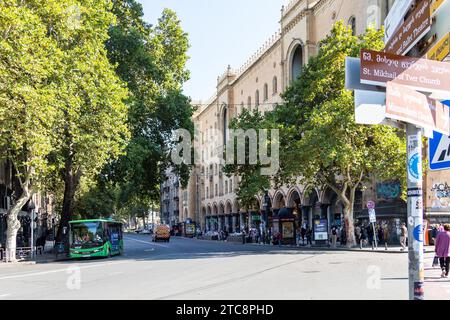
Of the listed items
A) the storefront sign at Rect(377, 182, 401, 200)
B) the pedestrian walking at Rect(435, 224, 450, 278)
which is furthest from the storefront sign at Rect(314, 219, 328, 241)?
the pedestrian walking at Rect(435, 224, 450, 278)

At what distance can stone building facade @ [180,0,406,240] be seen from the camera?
4075 centimetres

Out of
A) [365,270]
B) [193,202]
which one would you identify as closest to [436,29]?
[365,270]

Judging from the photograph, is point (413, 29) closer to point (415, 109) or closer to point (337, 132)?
point (415, 109)

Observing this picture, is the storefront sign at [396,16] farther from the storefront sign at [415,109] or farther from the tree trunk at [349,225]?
the tree trunk at [349,225]

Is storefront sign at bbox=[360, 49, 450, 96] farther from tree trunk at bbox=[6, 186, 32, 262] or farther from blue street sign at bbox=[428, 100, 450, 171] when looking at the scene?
tree trunk at bbox=[6, 186, 32, 262]

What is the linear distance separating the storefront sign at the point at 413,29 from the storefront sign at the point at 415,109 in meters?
0.68

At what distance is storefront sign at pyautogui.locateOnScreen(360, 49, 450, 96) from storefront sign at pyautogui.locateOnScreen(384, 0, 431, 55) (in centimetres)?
30

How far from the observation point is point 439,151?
638 cm

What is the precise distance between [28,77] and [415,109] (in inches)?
841

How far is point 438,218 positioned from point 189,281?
79.2 feet

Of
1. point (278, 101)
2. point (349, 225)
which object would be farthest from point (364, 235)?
point (278, 101)

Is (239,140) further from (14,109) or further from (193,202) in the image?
(193,202)

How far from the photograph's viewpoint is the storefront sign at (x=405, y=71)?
5.68 m

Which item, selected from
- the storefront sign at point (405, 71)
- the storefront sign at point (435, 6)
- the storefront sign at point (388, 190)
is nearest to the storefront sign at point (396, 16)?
the storefront sign at point (435, 6)
